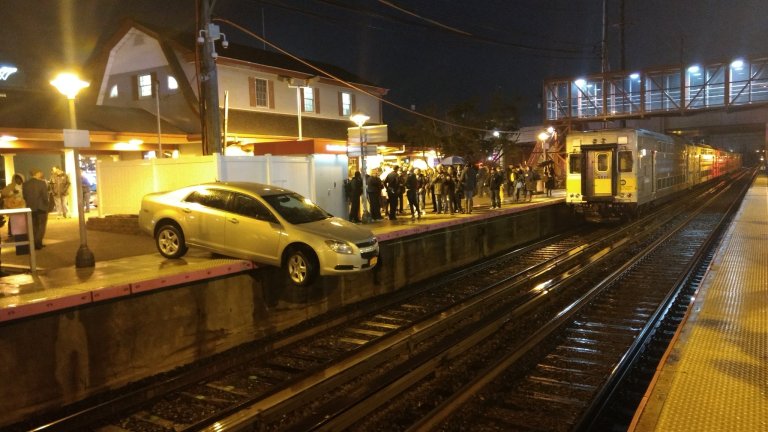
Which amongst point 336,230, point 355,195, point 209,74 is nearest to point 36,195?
point 209,74

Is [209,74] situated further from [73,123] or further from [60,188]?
[60,188]

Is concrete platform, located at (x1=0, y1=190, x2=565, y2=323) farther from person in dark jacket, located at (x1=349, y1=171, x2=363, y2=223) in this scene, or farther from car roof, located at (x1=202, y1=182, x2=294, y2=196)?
person in dark jacket, located at (x1=349, y1=171, x2=363, y2=223)

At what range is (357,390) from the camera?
293 inches

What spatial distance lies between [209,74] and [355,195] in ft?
19.4

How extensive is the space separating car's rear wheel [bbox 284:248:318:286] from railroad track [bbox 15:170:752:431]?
38.9 inches

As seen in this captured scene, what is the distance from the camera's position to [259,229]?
404 inches

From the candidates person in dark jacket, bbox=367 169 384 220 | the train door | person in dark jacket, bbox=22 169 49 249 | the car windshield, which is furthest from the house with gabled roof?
the train door

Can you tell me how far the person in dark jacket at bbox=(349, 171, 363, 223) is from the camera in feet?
56.8

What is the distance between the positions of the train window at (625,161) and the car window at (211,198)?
15.2 metres

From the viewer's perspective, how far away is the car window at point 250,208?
10.4 meters

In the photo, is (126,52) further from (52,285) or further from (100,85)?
(52,285)

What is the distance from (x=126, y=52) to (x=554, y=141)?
24.6m

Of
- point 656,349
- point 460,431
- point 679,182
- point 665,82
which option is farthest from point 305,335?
point 665,82

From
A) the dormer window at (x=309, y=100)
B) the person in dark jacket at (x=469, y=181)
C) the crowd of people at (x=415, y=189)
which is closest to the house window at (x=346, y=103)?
the dormer window at (x=309, y=100)
